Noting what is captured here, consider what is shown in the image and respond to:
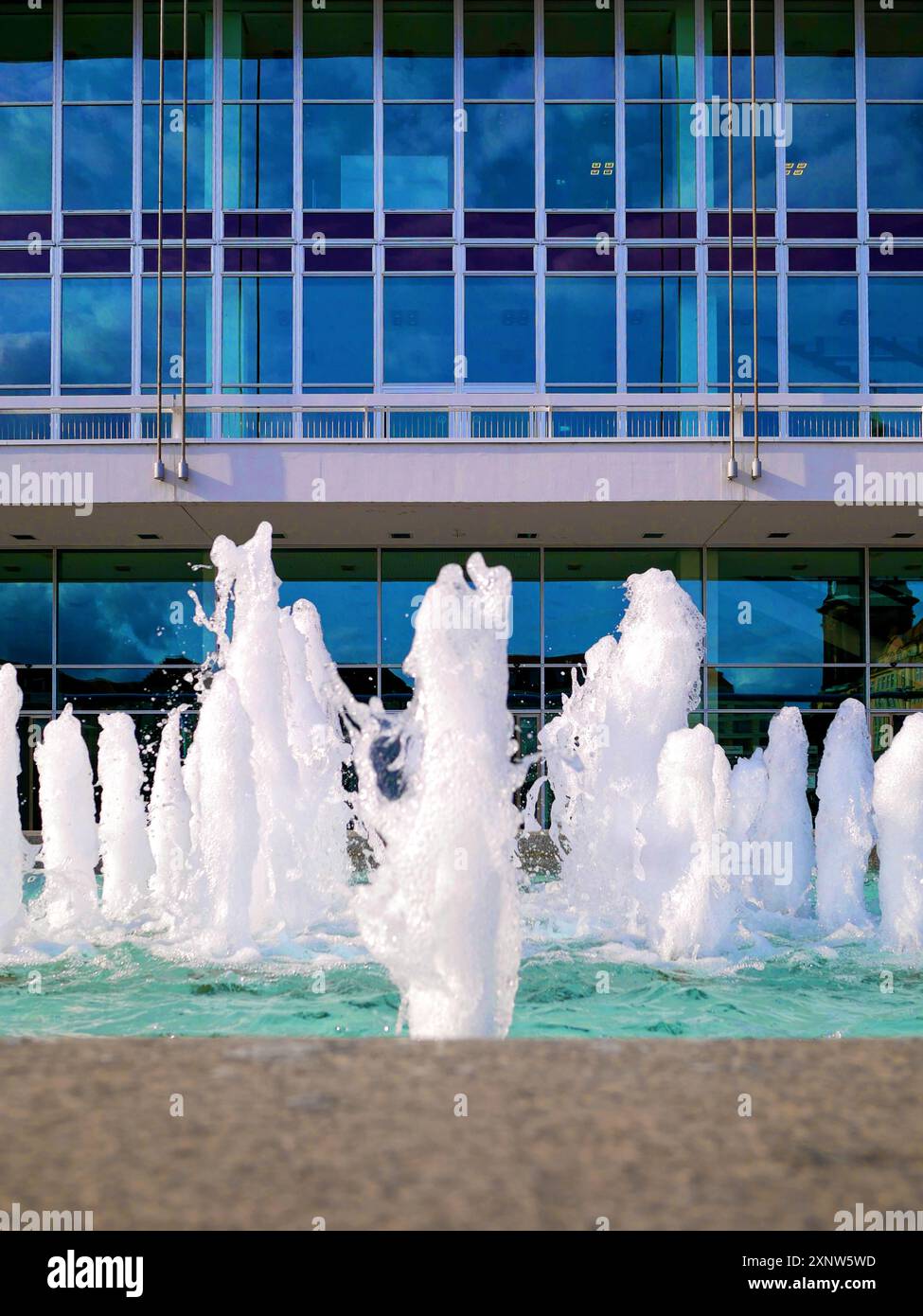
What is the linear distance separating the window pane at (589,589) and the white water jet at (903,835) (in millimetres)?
9046

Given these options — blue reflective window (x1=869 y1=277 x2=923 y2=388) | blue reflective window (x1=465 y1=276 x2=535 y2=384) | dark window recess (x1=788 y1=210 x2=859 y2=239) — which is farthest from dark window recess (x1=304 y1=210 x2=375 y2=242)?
blue reflective window (x1=869 y1=277 x2=923 y2=388)

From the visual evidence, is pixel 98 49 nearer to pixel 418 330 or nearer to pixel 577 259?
pixel 418 330

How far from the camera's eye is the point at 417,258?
55.3ft

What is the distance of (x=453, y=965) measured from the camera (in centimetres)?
475

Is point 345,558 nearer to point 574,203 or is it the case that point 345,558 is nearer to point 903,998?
point 574,203

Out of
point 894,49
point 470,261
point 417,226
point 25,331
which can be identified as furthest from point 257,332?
point 894,49

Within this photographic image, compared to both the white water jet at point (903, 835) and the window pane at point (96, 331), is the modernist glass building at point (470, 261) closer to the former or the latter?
the window pane at point (96, 331)

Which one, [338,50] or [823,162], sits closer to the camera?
[823,162]

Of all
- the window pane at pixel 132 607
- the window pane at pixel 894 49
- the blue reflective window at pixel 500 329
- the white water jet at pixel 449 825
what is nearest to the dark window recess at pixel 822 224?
the window pane at pixel 894 49

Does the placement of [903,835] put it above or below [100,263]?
below

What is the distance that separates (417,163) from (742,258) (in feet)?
16.9

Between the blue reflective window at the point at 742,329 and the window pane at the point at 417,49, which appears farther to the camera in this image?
the window pane at the point at 417,49

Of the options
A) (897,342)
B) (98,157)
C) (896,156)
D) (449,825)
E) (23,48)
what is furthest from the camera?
(23,48)

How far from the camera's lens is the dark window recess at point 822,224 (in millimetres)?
16891
